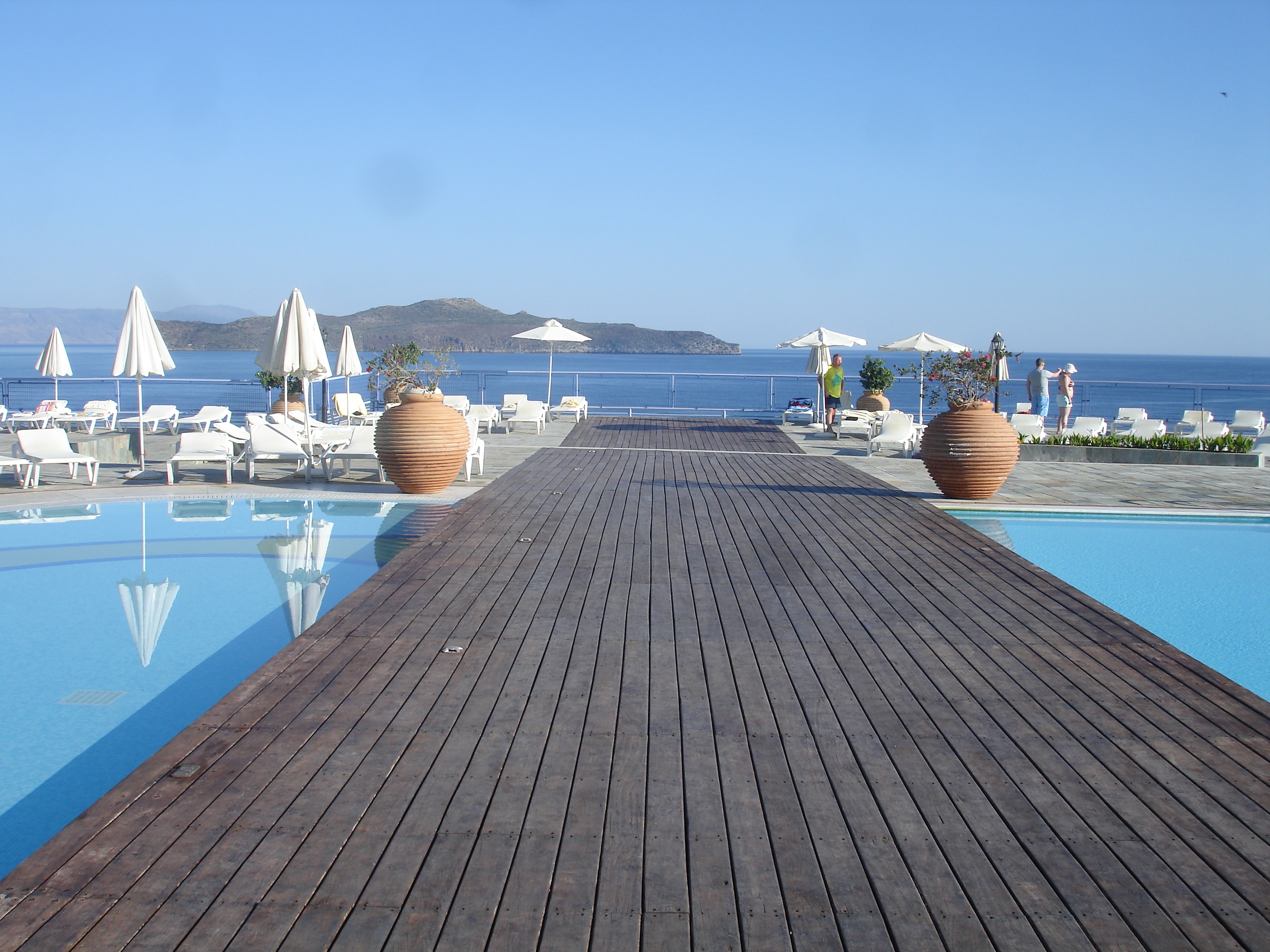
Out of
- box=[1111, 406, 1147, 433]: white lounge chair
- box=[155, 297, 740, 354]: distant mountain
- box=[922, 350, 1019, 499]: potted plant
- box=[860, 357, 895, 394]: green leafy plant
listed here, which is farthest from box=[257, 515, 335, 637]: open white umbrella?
box=[155, 297, 740, 354]: distant mountain

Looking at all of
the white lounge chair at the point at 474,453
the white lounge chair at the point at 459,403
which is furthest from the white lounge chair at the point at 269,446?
the white lounge chair at the point at 459,403

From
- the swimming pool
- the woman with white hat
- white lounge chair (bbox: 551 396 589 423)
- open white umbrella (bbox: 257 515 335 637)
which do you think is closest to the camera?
the swimming pool

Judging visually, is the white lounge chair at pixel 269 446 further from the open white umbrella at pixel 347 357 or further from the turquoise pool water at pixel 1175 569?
the turquoise pool water at pixel 1175 569

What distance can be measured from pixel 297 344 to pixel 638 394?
214 ft

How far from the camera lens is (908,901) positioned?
84.9 inches

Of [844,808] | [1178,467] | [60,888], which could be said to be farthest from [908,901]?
[1178,467]

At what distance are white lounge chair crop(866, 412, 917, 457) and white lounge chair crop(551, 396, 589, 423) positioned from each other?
212 inches

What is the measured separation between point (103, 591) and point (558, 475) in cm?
438

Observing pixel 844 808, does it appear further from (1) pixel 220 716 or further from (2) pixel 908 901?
(1) pixel 220 716

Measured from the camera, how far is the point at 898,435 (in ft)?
37.7

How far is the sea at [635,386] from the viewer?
18328 mm

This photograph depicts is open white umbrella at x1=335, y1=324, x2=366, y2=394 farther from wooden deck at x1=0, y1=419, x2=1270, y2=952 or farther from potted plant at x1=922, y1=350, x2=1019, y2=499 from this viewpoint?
wooden deck at x1=0, y1=419, x2=1270, y2=952

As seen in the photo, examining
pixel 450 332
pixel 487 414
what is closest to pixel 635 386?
pixel 450 332

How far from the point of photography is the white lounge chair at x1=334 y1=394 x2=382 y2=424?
13398 millimetres
